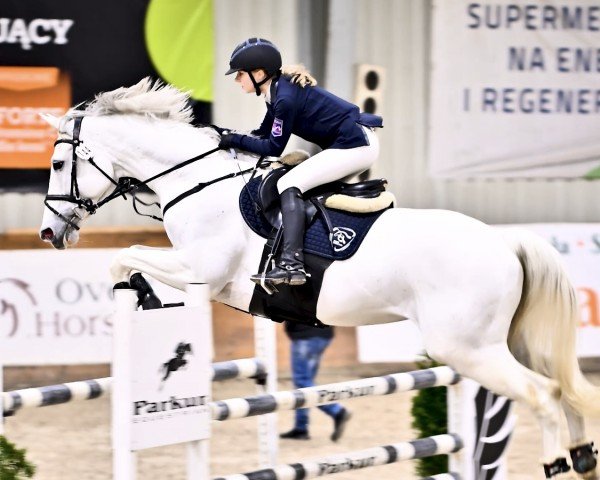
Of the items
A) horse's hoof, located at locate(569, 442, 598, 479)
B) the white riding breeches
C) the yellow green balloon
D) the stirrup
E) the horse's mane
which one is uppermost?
the yellow green balloon

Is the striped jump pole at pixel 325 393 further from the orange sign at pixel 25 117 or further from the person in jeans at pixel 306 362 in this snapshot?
the orange sign at pixel 25 117

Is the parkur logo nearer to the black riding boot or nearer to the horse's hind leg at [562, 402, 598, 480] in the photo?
the black riding boot

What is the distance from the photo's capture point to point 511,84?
10.5 m

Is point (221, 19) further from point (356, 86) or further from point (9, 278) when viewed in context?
point (9, 278)

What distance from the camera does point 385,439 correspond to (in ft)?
25.7

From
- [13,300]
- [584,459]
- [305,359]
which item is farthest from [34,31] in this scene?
[584,459]

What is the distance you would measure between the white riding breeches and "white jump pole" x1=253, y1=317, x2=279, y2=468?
2.15 ft

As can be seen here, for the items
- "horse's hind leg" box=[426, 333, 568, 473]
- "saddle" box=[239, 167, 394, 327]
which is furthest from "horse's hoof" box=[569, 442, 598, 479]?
"saddle" box=[239, 167, 394, 327]

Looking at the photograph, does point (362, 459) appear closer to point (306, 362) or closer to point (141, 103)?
point (141, 103)

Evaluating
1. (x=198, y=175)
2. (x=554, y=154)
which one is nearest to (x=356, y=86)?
(x=554, y=154)

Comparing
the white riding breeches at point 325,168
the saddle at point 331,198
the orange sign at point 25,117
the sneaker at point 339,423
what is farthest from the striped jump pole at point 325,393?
the orange sign at point 25,117

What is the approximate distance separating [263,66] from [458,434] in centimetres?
189

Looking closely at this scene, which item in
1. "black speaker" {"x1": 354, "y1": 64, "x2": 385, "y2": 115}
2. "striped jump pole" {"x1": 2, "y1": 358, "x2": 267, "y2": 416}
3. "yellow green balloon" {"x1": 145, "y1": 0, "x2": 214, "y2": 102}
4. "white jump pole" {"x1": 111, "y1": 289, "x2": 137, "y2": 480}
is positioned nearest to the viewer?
"white jump pole" {"x1": 111, "y1": 289, "x2": 137, "y2": 480}

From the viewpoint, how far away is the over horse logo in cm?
433
